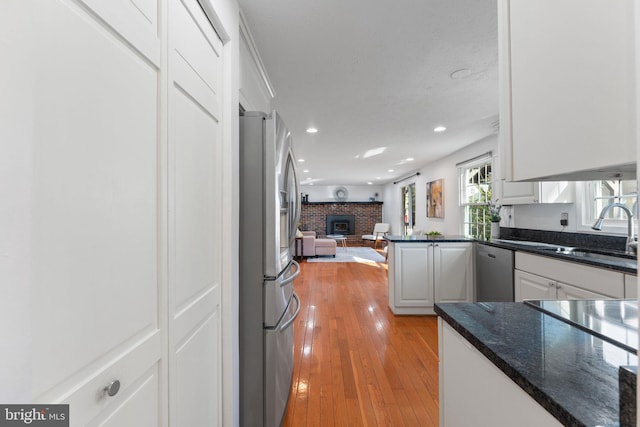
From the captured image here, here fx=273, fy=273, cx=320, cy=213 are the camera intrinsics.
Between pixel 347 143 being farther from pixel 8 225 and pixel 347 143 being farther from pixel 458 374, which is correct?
pixel 8 225

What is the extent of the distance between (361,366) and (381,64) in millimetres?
2369

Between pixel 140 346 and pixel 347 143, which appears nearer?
pixel 140 346

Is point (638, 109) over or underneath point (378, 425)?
over

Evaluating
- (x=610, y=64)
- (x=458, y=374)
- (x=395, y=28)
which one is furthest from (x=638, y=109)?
(x=395, y=28)

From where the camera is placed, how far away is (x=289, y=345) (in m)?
1.82

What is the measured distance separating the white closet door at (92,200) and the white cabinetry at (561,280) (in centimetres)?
241

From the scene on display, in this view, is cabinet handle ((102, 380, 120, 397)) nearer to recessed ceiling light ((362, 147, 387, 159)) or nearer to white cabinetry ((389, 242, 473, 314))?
white cabinetry ((389, 242, 473, 314))

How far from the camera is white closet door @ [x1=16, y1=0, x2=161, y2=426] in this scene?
0.45 meters

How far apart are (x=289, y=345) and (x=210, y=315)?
846mm

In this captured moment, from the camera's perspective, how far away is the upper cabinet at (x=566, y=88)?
0.45 metres

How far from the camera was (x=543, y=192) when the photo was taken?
286 centimetres

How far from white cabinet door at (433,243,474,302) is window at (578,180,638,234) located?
1084 millimetres

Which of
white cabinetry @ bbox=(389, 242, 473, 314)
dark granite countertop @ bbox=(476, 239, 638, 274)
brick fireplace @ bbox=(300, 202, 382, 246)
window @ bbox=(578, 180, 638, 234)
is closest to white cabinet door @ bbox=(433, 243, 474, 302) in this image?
white cabinetry @ bbox=(389, 242, 473, 314)

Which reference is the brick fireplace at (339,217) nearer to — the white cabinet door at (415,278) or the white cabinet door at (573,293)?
the white cabinet door at (415,278)
